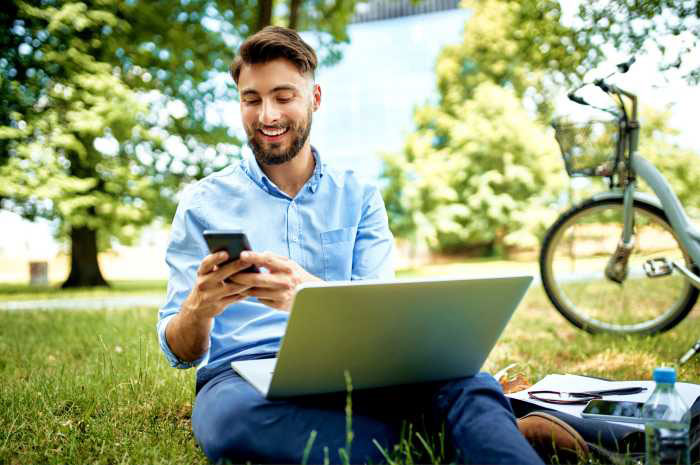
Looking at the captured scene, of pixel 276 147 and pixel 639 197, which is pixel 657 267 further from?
pixel 276 147

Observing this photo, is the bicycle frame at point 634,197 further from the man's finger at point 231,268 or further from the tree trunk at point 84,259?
the tree trunk at point 84,259

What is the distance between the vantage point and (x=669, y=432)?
5.42 ft

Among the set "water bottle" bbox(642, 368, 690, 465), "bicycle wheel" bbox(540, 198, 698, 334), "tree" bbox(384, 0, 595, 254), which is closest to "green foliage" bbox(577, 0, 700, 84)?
"bicycle wheel" bbox(540, 198, 698, 334)

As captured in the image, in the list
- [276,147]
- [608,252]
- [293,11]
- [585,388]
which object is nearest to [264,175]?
[276,147]

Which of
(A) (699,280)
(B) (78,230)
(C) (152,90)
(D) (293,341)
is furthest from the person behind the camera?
(B) (78,230)

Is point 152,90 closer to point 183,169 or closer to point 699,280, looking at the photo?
point 183,169

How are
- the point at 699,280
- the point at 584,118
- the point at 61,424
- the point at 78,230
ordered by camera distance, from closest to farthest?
the point at 61,424 → the point at 699,280 → the point at 584,118 → the point at 78,230

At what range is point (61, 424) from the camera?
7.61 feet

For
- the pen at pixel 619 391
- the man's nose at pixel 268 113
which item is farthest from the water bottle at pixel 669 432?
the man's nose at pixel 268 113

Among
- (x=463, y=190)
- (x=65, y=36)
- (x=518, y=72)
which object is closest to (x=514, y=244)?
(x=463, y=190)

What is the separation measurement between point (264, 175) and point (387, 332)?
0.90 m

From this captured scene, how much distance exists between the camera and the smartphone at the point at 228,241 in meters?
1.52

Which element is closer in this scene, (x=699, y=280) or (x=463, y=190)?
(x=699, y=280)

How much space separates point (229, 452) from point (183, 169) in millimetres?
11546
